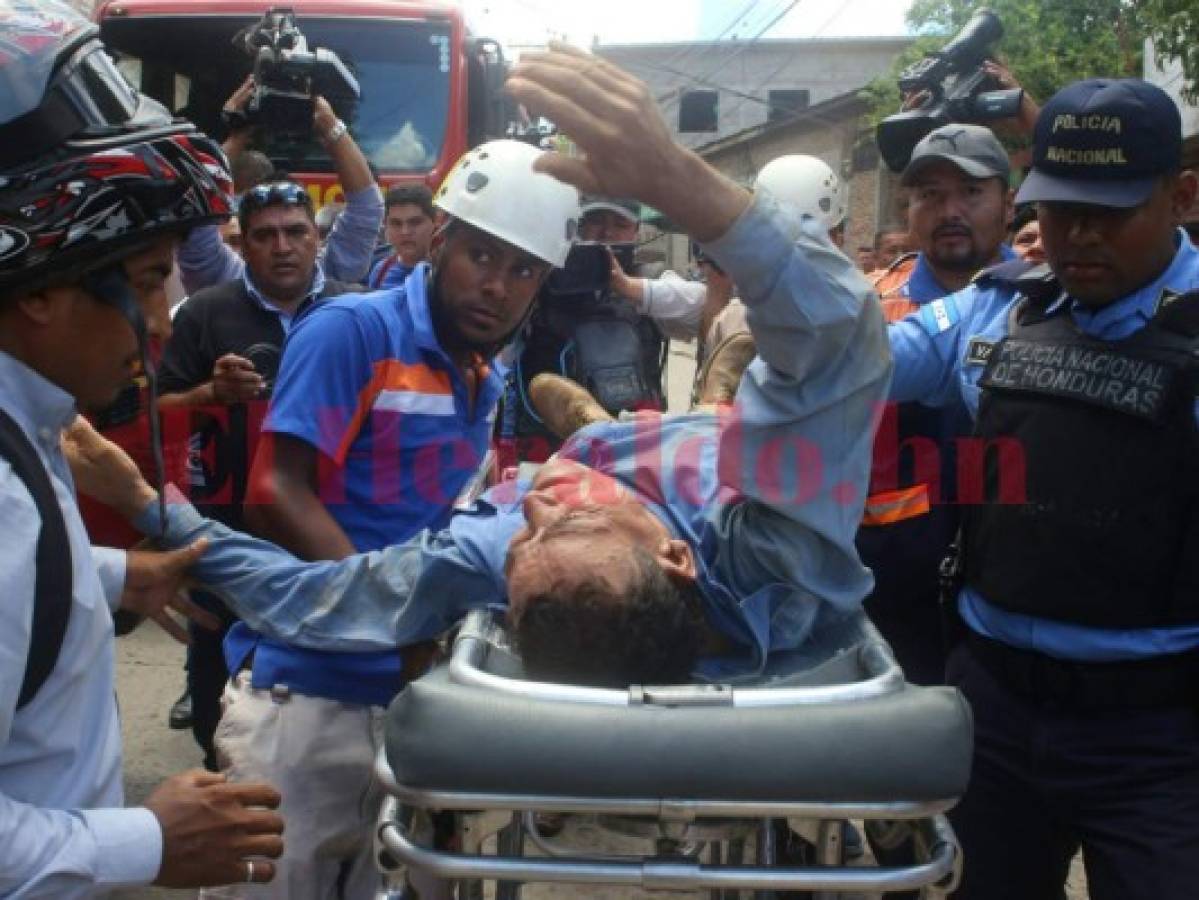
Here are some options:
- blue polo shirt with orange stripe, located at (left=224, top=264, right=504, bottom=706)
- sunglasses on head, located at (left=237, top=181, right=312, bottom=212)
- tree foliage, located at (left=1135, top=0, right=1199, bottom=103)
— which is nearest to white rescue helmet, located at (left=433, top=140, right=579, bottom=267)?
blue polo shirt with orange stripe, located at (left=224, top=264, right=504, bottom=706)

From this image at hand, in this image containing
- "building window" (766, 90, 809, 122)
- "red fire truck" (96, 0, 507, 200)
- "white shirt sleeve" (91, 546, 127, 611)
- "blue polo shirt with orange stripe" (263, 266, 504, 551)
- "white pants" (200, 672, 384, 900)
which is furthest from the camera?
"building window" (766, 90, 809, 122)

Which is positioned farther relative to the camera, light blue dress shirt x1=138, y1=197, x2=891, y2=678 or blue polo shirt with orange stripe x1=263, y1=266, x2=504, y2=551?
blue polo shirt with orange stripe x1=263, y1=266, x2=504, y2=551

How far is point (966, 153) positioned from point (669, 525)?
1.77 meters

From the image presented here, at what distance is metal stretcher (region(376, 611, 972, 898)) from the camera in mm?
1335

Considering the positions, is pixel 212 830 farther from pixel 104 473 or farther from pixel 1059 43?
pixel 1059 43

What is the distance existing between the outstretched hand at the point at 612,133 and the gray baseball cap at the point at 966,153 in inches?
74.4

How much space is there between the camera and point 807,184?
4465mm

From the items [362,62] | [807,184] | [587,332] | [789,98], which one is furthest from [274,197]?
[789,98]

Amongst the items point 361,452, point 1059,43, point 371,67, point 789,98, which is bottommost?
point 789,98

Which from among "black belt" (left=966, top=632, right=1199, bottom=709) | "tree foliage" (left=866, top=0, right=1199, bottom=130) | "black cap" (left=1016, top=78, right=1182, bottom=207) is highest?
"black cap" (left=1016, top=78, right=1182, bottom=207)

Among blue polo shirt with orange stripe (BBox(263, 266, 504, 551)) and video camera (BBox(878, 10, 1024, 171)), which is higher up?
video camera (BBox(878, 10, 1024, 171))

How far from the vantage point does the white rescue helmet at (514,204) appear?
8.69 ft

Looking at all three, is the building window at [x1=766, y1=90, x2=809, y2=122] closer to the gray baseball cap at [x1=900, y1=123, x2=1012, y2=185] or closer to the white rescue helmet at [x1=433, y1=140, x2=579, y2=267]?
the gray baseball cap at [x1=900, y1=123, x2=1012, y2=185]

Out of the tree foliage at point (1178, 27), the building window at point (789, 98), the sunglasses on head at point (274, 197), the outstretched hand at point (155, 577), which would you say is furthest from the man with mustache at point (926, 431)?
the building window at point (789, 98)
